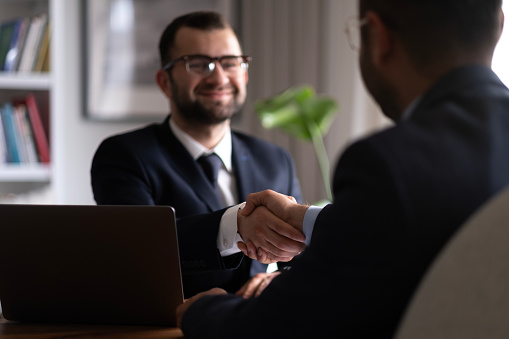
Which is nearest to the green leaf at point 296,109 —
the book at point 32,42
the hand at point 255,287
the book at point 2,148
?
the book at point 32,42

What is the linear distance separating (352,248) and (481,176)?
194mm

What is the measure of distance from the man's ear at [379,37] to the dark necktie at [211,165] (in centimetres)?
A: 114

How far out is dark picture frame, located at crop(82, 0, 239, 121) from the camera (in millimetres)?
3803

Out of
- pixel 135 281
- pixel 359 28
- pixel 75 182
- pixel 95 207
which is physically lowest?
pixel 75 182

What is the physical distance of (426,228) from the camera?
0.78 m

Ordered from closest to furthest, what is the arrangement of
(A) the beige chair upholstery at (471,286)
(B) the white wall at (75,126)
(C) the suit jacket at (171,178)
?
(A) the beige chair upholstery at (471,286)
(C) the suit jacket at (171,178)
(B) the white wall at (75,126)

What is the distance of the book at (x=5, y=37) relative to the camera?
3.28 metres

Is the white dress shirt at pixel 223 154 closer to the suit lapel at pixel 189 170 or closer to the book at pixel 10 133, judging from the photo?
the suit lapel at pixel 189 170

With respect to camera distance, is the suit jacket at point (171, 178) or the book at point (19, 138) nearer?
the suit jacket at point (171, 178)

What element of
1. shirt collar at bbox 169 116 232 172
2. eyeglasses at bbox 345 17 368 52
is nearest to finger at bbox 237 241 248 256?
shirt collar at bbox 169 116 232 172

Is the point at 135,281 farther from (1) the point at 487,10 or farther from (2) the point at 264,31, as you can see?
(2) the point at 264,31

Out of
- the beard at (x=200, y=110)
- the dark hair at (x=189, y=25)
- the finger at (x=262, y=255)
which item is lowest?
the finger at (x=262, y=255)

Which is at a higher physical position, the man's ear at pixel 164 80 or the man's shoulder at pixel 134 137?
the man's ear at pixel 164 80

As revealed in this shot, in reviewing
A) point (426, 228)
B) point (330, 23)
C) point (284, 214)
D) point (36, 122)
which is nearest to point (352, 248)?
point (426, 228)
